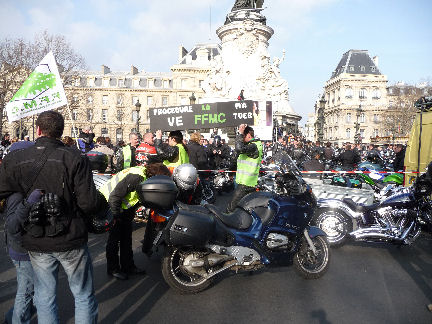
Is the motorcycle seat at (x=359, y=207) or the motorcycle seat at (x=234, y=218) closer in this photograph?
the motorcycle seat at (x=234, y=218)

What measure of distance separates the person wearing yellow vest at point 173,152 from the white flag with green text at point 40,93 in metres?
1.73

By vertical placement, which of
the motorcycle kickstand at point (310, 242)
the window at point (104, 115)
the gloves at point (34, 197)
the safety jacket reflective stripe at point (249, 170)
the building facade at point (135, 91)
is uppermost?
the building facade at point (135, 91)

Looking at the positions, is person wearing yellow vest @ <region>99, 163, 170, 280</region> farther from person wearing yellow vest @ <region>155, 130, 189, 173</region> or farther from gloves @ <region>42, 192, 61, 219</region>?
person wearing yellow vest @ <region>155, 130, 189, 173</region>

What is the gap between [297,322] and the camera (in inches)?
128

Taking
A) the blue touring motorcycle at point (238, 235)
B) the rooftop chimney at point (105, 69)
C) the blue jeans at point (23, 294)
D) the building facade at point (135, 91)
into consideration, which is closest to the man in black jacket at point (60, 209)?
the blue jeans at point (23, 294)

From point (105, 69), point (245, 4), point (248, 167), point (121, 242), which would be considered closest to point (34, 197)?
point (121, 242)

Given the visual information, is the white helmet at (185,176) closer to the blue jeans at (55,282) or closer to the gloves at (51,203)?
the blue jeans at (55,282)

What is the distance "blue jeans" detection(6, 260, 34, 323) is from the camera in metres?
2.67

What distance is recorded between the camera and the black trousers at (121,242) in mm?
4258

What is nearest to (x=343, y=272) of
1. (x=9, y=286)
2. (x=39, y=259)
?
(x=39, y=259)

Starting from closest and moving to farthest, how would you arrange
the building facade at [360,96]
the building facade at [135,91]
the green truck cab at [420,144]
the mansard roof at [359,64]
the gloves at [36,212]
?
the gloves at [36,212] → the green truck cab at [420,144] → the building facade at [135,91] → the building facade at [360,96] → the mansard roof at [359,64]

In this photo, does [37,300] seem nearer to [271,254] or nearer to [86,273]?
[86,273]

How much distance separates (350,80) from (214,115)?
67837 millimetres

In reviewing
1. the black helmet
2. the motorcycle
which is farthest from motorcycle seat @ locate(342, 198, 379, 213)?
the black helmet
